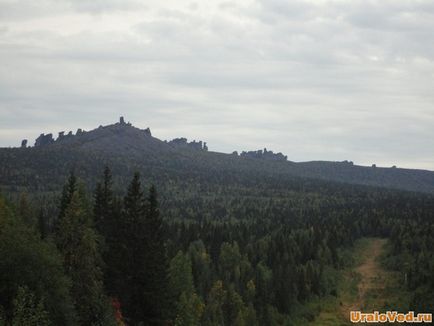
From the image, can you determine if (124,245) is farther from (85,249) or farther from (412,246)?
(412,246)

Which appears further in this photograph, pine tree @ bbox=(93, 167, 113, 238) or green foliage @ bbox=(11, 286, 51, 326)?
pine tree @ bbox=(93, 167, 113, 238)

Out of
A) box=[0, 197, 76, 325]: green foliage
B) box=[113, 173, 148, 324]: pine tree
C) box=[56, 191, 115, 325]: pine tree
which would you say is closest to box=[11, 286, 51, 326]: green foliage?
box=[0, 197, 76, 325]: green foliage

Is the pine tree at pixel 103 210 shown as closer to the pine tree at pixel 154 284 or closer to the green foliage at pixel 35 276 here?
the pine tree at pixel 154 284

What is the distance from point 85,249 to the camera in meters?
39.2

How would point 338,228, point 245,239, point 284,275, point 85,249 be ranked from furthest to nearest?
point 338,228 → point 245,239 → point 284,275 → point 85,249

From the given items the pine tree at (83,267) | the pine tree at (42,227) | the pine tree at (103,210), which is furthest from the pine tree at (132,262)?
the pine tree at (42,227)

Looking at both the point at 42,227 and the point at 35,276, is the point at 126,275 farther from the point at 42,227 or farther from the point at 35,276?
the point at 42,227

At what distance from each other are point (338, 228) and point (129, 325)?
15101cm

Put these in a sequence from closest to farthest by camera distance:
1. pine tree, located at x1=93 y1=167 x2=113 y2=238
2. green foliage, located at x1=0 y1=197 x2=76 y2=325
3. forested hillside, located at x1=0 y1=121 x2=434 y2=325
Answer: green foliage, located at x1=0 y1=197 x2=76 y2=325
forested hillside, located at x1=0 y1=121 x2=434 y2=325
pine tree, located at x1=93 y1=167 x2=113 y2=238

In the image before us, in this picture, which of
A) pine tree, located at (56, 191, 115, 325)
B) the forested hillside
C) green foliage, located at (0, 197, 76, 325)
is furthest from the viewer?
pine tree, located at (56, 191, 115, 325)

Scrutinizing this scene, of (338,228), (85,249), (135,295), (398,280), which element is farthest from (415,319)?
(338,228)

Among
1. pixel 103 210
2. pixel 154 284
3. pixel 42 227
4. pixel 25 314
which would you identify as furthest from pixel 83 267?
pixel 42 227

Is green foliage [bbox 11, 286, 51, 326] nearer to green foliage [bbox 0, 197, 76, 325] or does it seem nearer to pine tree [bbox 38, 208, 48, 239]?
green foliage [bbox 0, 197, 76, 325]

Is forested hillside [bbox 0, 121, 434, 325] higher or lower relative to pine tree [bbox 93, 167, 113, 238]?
lower
